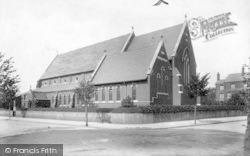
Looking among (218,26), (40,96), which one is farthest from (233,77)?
(218,26)

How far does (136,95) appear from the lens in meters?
39.3

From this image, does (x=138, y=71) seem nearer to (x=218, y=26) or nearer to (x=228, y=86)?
(x=218, y=26)

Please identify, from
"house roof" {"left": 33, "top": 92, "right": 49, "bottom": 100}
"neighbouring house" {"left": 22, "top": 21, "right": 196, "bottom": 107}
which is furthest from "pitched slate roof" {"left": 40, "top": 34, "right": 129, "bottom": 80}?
"house roof" {"left": 33, "top": 92, "right": 49, "bottom": 100}

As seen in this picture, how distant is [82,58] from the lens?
6203 centimetres

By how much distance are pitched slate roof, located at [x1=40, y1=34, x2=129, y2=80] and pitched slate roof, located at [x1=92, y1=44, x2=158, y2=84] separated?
6789 millimetres

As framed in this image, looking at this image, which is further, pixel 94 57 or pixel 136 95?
pixel 94 57

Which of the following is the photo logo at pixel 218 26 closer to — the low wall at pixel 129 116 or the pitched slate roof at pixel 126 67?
the low wall at pixel 129 116

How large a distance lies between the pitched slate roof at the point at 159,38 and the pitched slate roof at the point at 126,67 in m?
6.05

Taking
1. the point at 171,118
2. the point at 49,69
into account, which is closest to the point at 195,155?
the point at 171,118

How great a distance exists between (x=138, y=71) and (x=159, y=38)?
12.2 m

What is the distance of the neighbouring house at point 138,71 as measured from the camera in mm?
39438

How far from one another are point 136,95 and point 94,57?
21.6 meters

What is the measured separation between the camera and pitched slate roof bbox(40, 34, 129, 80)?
184ft

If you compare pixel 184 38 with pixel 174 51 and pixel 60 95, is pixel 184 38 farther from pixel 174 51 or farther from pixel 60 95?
pixel 60 95
